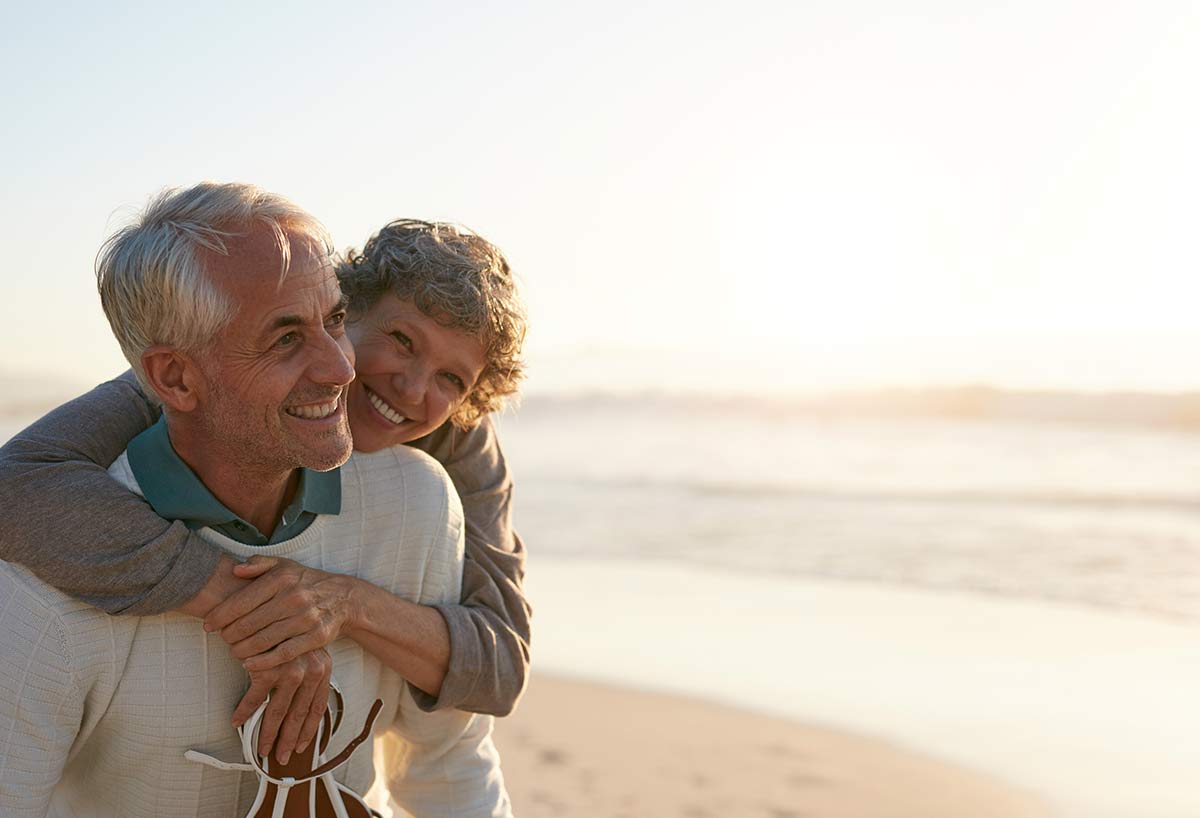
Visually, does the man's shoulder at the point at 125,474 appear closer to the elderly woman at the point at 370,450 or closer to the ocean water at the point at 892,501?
the elderly woman at the point at 370,450

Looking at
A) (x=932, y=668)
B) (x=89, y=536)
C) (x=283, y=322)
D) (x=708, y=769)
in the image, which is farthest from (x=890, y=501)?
(x=89, y=536)

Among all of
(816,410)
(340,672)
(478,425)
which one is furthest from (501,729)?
(816,410)

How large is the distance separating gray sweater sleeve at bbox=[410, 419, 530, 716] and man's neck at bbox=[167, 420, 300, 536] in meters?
0.38

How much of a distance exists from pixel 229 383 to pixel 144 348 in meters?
0.14

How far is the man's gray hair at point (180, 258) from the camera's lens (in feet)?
5.79

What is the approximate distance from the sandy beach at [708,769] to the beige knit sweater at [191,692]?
211 centimetres

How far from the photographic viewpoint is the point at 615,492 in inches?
517

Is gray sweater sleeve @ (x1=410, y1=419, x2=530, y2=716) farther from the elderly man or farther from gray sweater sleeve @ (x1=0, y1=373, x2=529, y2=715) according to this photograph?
the elderly man

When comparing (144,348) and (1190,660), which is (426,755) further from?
(1190,660)

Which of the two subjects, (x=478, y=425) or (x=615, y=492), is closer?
(x=478, y=425)

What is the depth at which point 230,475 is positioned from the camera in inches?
74.3

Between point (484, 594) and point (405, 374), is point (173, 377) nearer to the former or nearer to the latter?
point (405, 374)

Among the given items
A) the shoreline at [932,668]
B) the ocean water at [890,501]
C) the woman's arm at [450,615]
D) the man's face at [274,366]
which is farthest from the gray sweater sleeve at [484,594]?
the ocean water at [890,501]

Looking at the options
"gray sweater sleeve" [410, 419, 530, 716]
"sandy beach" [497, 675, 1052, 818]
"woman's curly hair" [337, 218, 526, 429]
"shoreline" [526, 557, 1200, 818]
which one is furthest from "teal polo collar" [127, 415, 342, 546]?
"shoreline" [526, 557, 1200, 818]
